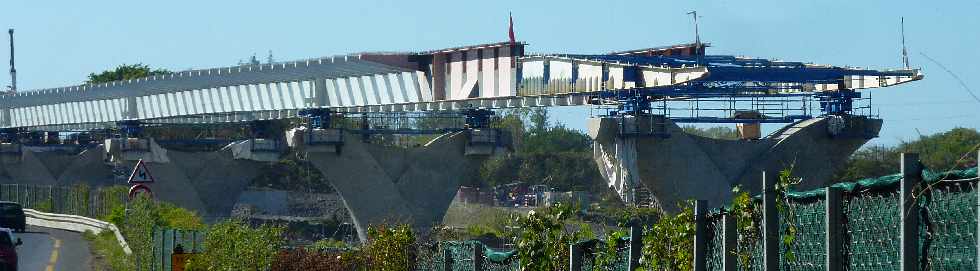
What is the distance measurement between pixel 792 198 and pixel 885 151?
62405mm

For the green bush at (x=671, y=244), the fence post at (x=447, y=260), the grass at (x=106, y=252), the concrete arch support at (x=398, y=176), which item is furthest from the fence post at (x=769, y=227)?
the concrete arch support at (x=398, y=176)

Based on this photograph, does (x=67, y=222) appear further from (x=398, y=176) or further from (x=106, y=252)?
(x=106, y=252)

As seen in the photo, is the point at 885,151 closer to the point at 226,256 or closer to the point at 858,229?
the point at 226,256

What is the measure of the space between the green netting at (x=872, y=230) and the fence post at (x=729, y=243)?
53.6 inches

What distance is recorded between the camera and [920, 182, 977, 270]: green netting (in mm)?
5844

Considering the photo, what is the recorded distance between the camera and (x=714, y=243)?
983 cm

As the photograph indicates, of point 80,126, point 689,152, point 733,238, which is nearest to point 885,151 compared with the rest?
point 689,152

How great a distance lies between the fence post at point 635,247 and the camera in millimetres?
10789

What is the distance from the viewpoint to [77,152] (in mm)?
109312

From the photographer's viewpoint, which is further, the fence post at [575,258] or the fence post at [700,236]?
the fence post at [575,258]

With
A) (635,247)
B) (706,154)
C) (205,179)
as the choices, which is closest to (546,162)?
(205,179)

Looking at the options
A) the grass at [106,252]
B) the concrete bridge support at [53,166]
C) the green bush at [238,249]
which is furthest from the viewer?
the concrete bridge support at [53,166]

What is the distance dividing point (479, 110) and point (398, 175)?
5996 mm

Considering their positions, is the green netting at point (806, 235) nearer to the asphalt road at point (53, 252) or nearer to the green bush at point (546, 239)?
the green bush at point (546, 239)
